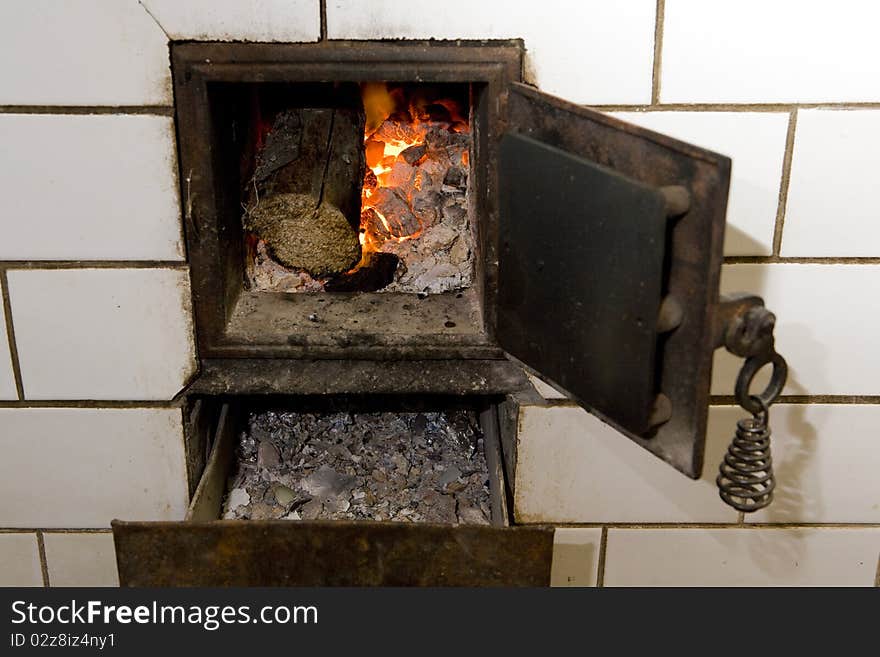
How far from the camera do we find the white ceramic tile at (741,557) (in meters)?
1.81

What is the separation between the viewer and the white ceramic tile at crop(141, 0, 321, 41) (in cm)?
150

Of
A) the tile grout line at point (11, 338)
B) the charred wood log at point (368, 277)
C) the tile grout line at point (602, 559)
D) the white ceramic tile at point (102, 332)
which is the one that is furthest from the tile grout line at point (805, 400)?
the tile grout line at point (11, 338)

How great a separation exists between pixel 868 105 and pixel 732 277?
1.03ft

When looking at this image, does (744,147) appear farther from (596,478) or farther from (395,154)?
(395,154)

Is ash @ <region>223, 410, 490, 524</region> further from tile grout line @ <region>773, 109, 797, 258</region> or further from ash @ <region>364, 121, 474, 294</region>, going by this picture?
tile grout line @ <region>773, 109, 797, 258</region>

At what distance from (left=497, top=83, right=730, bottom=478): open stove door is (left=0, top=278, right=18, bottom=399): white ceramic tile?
83 cm

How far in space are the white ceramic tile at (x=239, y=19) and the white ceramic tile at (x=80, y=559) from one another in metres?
0.87

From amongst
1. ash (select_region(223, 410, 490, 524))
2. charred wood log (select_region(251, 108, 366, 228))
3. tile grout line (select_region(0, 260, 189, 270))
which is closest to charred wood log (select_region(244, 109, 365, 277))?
charred wood log (select_region(251, 108, 366, 228))

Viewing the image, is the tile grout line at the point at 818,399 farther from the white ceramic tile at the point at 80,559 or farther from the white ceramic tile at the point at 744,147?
the white ceramic tile at the point at 80,559

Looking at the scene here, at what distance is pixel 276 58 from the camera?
1521mm

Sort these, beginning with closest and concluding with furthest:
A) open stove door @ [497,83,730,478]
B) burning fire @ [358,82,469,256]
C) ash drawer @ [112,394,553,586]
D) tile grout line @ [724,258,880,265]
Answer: open stove door @ [497,83,730,478] < ash drawer @ [112,394,553,586] < tile grout line @ [724,258,880,265] < burning fire @ [358,82,469,256]

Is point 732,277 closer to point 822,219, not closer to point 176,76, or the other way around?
point 822,219

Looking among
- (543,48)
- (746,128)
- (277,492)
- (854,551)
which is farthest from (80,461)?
(854,551)

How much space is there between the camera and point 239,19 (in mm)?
1503
